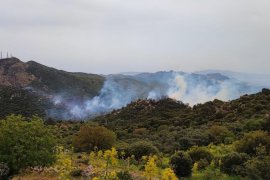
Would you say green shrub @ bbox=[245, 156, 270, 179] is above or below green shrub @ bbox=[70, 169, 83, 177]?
above

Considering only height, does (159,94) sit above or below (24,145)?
below

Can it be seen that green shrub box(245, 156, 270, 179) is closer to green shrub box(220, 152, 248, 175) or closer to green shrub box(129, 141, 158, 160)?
green shrub box(220, 152, 248, 175)

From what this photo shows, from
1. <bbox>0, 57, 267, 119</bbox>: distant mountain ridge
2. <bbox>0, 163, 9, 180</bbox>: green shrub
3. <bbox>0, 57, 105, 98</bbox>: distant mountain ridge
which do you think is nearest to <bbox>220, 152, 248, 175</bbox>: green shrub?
<bbox>0, 163, 9, 180</bbox>: green shrub

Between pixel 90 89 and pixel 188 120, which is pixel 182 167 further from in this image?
pixel 90 89

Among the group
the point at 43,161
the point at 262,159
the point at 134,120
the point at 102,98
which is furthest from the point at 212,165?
the point at 102,98

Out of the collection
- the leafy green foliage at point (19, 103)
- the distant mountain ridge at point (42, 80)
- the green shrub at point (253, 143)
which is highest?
the green shrub at point (253, 143)

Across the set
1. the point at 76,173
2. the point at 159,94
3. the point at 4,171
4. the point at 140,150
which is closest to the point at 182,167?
the point at 76,173

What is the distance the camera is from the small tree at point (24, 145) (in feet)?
63.4

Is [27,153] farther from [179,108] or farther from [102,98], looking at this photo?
[102,98]

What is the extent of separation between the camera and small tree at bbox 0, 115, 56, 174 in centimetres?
1931

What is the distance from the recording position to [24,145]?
776 inches

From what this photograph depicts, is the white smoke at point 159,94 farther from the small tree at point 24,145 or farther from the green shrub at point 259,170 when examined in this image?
the green shrub at point 259,170

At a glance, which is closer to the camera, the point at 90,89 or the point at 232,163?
the point at 232,163

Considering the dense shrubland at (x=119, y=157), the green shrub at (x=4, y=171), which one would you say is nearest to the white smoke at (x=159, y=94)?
the dense shrubland at (x=119, y=157)
